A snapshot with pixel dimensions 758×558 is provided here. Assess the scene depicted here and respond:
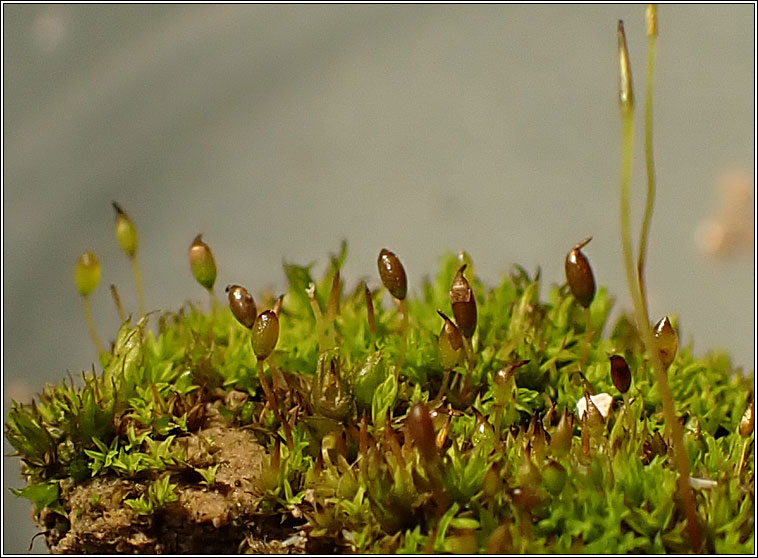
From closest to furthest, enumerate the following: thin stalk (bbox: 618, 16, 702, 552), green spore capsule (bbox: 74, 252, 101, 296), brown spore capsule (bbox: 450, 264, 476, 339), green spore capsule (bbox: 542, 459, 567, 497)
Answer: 1. thin stalk (bbox: 618, 16, 702, 552)
2. green spore capsule (bbox: 542, 459, 567, 497)
3. brown spore capsule (bbox: 450, 264, 476, 339)
4. green spore capsule (bbox: 74, 252, 101, 296)

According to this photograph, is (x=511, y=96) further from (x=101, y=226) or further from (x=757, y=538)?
(x=757, y=538)

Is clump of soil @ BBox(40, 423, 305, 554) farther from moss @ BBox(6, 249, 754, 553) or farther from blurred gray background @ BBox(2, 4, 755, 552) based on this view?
blurred gray background @ BBox(2, 4, 755, 552)

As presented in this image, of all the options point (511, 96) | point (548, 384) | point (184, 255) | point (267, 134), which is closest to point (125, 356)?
point (548, 384)

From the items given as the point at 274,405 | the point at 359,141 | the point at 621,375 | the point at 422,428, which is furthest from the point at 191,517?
the point at 359,141

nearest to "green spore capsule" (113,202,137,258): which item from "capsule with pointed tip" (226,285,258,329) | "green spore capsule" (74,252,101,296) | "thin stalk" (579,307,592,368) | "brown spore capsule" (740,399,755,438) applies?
"green spore capsule" (74,252,101,296)

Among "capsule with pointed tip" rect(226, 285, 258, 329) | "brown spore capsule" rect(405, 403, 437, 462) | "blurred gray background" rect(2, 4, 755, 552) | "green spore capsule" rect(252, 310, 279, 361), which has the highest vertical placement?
"blurred gray background" rect(2, 4, 755, 552)

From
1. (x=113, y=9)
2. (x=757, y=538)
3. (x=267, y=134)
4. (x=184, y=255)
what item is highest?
(x=113, y=9)
